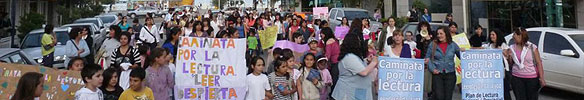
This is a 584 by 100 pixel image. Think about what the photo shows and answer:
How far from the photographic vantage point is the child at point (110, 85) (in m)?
4.86

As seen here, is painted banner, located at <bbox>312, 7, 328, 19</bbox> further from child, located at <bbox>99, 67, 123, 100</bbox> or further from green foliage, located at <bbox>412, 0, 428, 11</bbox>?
child, located at <bbox>99, 67, 123, 100</bbox>

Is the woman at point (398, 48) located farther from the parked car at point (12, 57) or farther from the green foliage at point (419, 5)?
the green foliage at point (419, 5)

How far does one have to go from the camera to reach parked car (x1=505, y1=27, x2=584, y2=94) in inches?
313

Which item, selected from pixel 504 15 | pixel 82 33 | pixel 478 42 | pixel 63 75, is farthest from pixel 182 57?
pixel 504 15

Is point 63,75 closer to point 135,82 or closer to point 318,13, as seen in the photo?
point 135,82

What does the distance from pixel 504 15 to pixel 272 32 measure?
1323 cm

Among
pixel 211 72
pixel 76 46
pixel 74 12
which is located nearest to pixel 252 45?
pixel 76 46

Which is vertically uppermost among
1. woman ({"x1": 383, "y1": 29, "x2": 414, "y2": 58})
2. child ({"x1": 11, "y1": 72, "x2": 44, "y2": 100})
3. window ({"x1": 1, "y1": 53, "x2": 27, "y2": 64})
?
woman ({"x1": 383, "y1": 29, "x2": 414, "y2": 58})

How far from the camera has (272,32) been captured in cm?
1119

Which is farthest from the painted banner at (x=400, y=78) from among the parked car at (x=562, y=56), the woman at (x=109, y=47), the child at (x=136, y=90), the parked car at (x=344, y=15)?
the parked car at (x=344, y=15)

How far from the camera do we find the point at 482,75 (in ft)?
20.3

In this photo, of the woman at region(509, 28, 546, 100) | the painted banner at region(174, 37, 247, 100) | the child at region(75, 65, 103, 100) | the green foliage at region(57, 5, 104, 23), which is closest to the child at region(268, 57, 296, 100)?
the painted banner at region(174, 37, 247, 100)

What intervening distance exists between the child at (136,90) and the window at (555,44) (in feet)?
22.6

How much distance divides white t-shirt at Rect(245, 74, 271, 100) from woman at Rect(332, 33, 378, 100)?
0.90 m
